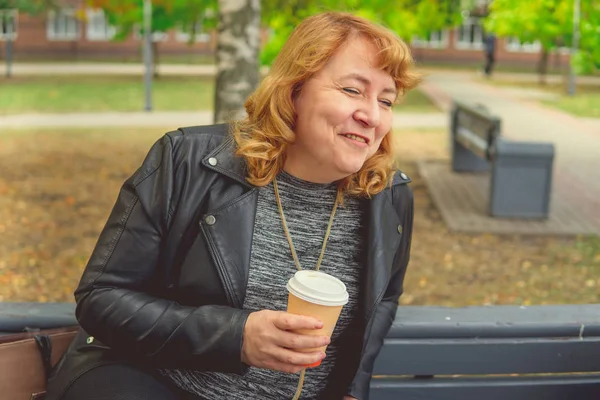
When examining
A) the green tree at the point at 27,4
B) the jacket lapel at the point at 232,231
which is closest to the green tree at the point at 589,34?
the jacket lapel at the point at 232,231

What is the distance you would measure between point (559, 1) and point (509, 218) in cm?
273

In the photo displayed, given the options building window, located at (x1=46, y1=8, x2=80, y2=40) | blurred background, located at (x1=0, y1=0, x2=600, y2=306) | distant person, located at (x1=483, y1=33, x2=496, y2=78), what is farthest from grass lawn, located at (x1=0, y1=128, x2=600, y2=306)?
building window, located at (x1=46, y1=8, x2=80, y2=40)

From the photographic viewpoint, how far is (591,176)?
10.9m

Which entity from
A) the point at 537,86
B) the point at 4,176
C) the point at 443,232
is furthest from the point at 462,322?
the point at 537,86

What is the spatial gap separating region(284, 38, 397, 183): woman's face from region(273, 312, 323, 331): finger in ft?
1.40

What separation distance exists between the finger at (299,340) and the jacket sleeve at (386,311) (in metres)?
0.36

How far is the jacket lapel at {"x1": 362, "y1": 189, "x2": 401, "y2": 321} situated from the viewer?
2.04 meters

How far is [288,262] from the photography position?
→ 2.04 meters

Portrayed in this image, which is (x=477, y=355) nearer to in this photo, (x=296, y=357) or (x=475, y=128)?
(x=296, y=357)

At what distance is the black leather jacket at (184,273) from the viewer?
6.13ft

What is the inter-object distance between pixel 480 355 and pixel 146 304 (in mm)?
879

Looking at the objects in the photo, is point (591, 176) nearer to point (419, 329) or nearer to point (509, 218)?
point (509, 218)

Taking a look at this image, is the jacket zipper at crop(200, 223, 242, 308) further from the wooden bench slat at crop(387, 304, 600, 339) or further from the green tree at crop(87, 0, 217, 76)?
the green tree at crop(87, 0, 217, 76)

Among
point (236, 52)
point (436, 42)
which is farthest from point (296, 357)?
point (436, 42)
